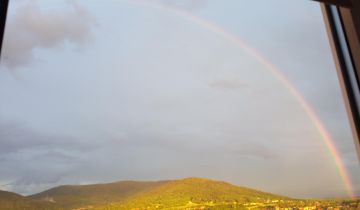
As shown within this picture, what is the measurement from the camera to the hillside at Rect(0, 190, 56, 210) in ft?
3.01

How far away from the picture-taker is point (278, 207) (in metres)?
1.33

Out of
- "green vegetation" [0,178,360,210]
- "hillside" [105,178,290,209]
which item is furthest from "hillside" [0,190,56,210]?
"hillside" [105,178,290,209]

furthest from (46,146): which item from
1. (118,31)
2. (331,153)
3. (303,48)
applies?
(303,48)

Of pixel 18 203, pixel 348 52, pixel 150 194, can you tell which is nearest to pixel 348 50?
pixel 348 52

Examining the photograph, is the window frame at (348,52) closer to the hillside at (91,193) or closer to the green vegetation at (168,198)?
the green vegetation at (168,198)

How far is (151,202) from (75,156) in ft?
1.36

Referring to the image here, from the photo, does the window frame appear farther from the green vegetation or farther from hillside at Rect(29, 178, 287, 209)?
hillside at Rect(29, 178, 287, 209)

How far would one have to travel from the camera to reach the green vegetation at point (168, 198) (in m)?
1.14

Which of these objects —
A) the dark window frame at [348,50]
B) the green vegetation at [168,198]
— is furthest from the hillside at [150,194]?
the dark window frame at [348,50]

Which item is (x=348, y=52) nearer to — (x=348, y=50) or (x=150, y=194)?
(x=348, y=50)

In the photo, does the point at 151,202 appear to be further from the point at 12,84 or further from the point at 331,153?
the point at 331,153

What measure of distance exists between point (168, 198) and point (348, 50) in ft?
3.22

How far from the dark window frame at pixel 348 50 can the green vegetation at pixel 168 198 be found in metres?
0.48

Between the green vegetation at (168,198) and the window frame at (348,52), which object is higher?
the window frame at (348,52)
